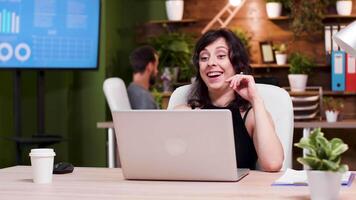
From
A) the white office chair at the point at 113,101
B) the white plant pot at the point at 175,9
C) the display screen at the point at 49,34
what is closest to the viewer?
the display screen at the point at 49,34

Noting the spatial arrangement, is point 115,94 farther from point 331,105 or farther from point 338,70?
point 338,70

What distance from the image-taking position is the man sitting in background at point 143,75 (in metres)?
4.96

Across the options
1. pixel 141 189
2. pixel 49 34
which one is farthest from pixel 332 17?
pixel 141 189

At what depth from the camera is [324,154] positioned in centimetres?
156

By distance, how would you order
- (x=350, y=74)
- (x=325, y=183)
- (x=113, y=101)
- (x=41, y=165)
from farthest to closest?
1. (x=350, y=74)
2. (x=113, y=101)
3. (x=41, y=165)
4. (x=325, y=183)

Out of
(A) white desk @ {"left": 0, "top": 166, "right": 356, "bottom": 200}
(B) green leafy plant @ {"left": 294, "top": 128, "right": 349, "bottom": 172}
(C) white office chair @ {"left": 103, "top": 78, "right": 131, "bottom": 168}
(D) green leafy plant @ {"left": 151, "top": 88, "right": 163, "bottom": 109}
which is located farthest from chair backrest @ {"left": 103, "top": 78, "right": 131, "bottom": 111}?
(B) green leafy plant @ {"left": 294, "top": 128, "right": 349, "bottom": 172}

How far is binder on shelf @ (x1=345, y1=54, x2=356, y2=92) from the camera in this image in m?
5.09

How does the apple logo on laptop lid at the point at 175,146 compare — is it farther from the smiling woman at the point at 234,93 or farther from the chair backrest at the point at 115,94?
the chair backrest at the point at 115,94

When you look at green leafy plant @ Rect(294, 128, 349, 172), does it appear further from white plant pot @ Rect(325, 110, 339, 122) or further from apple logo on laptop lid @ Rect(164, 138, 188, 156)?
white plant pot @ Rect(325, 110, 339, 122)

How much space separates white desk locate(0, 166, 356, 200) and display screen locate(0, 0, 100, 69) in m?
2.07

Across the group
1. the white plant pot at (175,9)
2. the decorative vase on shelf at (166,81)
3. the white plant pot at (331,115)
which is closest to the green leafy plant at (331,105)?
the white plant pot at (331,115)

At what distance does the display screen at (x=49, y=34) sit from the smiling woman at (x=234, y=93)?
176 cm

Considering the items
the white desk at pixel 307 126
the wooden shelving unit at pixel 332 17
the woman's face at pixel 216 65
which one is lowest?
the white desk at pixel 307 126

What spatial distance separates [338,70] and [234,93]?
2.85 meters
